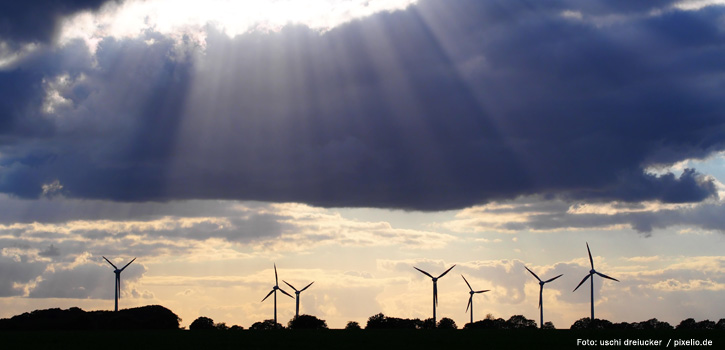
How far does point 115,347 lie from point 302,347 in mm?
32707

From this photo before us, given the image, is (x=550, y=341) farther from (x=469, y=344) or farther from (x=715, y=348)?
(x=715, y=348)

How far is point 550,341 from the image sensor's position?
540 ft

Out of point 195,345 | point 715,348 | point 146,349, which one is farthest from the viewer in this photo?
point 195,345

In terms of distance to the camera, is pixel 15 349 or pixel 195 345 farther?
pixel 195 345

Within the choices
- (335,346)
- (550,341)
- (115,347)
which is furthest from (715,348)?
(115,347)

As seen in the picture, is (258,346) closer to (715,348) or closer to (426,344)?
(426,344)

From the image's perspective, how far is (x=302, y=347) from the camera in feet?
482

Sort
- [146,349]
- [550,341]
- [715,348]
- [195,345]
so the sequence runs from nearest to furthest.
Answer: [715,348] < [146,349] < [195,345] < [550,341]

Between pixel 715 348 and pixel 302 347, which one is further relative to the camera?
pixel 302 347

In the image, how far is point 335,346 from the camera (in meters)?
150

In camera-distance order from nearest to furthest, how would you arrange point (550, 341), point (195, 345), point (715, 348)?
point (715, 348) < point (195, 345) < point (550, 341)

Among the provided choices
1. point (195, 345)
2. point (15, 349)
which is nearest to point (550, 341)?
point (195, 345)

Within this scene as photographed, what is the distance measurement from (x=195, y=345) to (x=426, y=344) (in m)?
42.2

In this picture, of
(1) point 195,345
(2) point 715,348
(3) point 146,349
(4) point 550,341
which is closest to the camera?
(2) point 715,348
